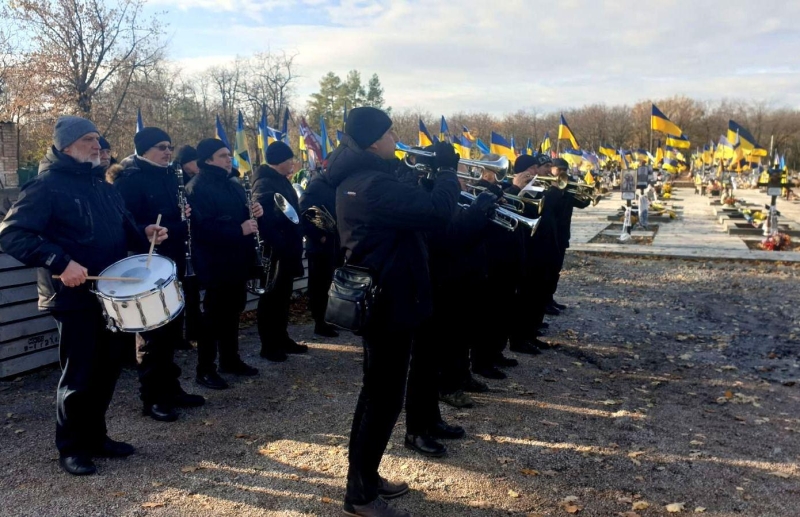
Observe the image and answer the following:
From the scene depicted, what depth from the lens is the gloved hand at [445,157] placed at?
379cm

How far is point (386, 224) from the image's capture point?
3297 millimetres

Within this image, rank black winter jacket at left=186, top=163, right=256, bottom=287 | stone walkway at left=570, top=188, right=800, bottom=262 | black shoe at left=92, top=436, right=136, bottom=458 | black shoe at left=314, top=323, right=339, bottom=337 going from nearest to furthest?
black shoe at left=92, top=436, right=136, bottom=458, black winter jacket at left=186, top=163, right=256, bottom=287, black shoe at left=314, top=323, right=339, bottom=337, stone walkway at left=570, top=188, right=800, bottom=262

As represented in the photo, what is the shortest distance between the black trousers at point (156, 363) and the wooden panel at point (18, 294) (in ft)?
5.97

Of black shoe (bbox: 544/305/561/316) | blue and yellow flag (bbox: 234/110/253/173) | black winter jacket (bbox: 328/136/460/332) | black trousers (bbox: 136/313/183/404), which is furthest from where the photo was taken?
blue and yellow flag (bbox: 234/110/253/173)

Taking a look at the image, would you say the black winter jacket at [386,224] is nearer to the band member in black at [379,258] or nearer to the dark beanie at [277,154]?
the band member in black at [379,258]

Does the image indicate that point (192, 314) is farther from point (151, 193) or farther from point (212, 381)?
point (151, 193)

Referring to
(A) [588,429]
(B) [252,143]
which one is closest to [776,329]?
(A) [588,429]

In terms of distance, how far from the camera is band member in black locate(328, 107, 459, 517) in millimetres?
3285

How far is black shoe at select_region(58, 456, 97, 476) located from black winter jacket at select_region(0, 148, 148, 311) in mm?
1023

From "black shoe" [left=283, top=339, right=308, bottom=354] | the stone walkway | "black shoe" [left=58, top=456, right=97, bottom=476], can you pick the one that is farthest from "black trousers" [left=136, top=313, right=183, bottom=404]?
the stone walkway

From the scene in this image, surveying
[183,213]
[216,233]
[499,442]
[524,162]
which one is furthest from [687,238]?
[183,213]

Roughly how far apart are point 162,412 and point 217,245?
A: 1.53 m

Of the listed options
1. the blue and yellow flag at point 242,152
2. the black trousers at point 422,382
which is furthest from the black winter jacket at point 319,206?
the blue and yellow flag at point 242,152

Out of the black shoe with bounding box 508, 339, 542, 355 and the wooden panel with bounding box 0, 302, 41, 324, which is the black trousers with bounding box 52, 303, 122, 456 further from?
the black shoe with bounding box 508, 339, 542, 355
